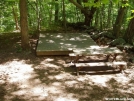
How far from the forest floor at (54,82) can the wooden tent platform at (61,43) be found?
32 cm

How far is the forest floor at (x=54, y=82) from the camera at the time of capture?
17.3 feet

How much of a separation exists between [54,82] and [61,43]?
371 cm

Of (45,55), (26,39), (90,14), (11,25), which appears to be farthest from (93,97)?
(11,25)

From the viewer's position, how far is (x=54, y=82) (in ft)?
20.0

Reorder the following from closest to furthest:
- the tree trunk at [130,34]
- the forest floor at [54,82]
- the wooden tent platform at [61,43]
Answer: the forest floor at [54,82] < the wooden tent platform at [61,43] < the tree trunk at [130,34]

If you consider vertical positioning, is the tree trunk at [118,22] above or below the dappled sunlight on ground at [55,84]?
above

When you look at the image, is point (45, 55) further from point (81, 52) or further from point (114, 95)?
point (114, 95)

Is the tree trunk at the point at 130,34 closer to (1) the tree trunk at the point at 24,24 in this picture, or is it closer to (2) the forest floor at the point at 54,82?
(2) the forest floor at the point at 54,82

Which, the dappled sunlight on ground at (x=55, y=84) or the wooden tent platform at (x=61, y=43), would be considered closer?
the dappled sunlight on ground at (x=55, y=84)

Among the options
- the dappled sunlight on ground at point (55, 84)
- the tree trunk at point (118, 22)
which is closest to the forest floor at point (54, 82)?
the dappled sunlight on ground at point (55, 84)

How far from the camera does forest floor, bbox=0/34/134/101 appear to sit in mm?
5277

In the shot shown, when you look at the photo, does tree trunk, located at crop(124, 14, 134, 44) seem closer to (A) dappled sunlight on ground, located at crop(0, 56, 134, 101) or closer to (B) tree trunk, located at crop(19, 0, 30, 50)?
(A) dappled sunlight on ground, located at crop(0, 56, 134, 101)

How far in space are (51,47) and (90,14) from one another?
597 centimetres

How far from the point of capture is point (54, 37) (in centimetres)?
1062
